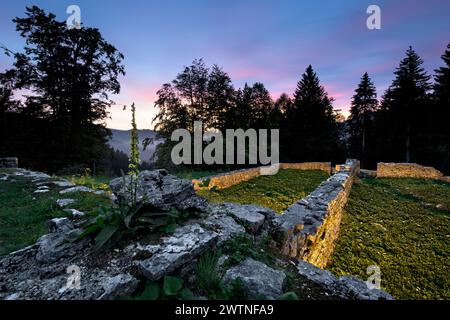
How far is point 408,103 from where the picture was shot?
2898 centimetres

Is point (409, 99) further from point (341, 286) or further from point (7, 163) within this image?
point (7, 163)

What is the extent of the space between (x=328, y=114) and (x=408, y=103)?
13.4 metres

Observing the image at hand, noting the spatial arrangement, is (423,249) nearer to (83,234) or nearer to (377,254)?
(377,254)

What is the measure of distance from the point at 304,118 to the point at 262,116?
9.74 metres

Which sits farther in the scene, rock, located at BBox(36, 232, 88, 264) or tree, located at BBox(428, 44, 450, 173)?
tree, located at BBox(428, 44, 450, 173)

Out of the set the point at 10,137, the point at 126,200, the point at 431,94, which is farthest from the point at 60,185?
the point at 431,94

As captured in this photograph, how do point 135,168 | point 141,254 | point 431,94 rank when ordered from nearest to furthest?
point 141,254, point 135,168, point 431,94

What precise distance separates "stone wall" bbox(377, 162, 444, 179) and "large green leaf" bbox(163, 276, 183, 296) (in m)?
20.5

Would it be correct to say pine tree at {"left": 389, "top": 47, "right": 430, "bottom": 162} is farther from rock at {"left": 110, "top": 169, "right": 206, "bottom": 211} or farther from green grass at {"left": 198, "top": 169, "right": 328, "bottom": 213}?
rock at {"left": 110, "top": 169, "right": 206, "bottom": 211}

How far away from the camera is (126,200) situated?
2.74 m

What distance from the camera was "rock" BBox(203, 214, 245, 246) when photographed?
266 centimetres

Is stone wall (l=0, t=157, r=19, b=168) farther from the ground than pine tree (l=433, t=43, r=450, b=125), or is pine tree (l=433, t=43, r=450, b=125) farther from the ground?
pine tree (l=433, t=43, r=450, b=125)

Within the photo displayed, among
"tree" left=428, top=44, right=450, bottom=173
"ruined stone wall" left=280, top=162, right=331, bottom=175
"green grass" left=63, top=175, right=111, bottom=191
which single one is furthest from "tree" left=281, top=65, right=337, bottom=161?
"green grass" left=63, top=175, right=111, bottom=191

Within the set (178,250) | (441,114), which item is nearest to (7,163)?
(178,250)
